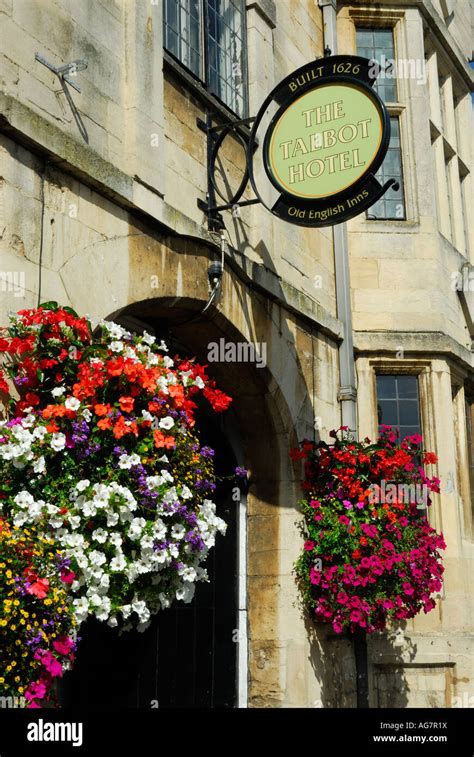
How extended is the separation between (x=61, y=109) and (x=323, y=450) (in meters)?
3.69

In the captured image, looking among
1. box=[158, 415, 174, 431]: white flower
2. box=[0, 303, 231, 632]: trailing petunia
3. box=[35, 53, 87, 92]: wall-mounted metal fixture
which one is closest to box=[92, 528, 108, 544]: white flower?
box=[0, 303, 231, 632]: trailing petunia

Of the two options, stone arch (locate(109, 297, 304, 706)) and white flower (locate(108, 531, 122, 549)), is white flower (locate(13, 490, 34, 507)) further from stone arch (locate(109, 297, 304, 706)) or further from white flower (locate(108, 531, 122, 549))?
stone arch (locate(109, 297, 304, 706))

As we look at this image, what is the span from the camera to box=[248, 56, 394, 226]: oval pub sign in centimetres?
684

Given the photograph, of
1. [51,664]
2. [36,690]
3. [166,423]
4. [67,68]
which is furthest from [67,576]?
[67,68]

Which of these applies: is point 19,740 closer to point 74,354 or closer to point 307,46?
point 74,354

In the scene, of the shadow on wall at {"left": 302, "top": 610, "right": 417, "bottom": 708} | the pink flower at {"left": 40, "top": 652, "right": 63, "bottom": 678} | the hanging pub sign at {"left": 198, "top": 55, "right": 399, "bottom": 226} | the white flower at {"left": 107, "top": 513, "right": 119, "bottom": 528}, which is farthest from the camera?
the shadow on wall at {"left": 302, "top": 610, "right": 417, "bottom": 708}

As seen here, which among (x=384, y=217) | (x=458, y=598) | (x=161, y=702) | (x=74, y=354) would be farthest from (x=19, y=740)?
(x=384, y=217)

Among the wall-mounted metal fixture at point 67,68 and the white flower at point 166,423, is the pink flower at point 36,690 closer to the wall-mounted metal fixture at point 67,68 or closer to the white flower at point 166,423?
the white flower at point 166,423

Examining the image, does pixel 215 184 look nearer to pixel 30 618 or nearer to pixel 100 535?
pixel 100 535

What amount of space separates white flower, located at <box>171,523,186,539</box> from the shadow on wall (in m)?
3.39

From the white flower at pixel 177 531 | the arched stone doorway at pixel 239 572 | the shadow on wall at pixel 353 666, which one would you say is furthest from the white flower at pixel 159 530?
the shadow on wall at pixel 353 666

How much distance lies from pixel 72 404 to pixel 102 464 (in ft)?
1.12

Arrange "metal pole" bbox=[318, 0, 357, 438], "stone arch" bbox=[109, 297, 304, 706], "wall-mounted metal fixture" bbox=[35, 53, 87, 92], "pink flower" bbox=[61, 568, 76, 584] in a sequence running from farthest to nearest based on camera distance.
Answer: "metal pole" bbox=[318, 0, 357, 438]
"stone arch" bbox=[109, 297, 304, 706]
"wall-mounted metal fixture" bbox=[35, 53, 87, 92]
"pink flower" bbox=[61, 568, 76, 584]

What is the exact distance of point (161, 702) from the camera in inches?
298
